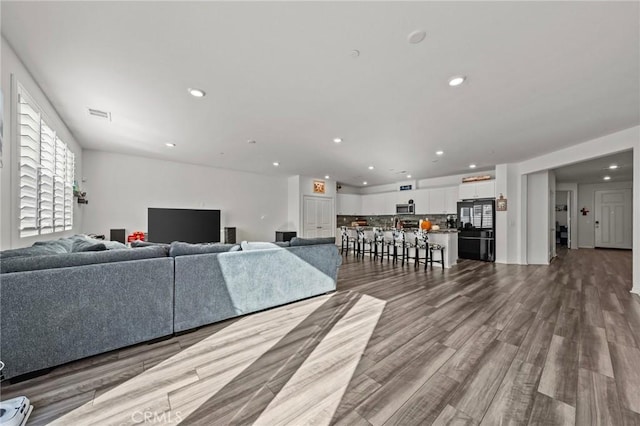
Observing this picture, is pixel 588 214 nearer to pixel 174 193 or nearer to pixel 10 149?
pixel 174 193

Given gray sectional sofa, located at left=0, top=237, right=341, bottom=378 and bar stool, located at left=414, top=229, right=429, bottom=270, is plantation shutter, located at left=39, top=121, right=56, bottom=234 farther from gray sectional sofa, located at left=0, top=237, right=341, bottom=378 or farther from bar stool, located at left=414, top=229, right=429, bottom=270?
bar stool, located at left=414, top=229, right=429, bottom=270

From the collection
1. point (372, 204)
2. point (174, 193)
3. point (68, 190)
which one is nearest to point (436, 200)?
point (372, 204)

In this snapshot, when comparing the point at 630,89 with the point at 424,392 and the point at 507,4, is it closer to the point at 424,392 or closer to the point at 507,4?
the point at 507,4

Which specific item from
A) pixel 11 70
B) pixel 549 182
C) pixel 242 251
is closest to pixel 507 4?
pixel 242 251

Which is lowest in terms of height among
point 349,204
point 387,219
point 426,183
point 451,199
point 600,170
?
point 387,219

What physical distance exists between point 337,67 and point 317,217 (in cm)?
665

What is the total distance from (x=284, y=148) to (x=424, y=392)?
14.9 feet

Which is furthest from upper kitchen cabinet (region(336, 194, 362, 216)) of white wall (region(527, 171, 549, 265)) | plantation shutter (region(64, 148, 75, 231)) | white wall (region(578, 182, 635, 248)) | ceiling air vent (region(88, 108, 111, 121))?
white wall (region(578, 182, 635, 248))

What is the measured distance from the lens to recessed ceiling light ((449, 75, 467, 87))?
8.00 ft

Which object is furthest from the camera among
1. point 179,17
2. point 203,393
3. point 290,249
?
point 290,249

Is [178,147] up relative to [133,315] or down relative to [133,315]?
up

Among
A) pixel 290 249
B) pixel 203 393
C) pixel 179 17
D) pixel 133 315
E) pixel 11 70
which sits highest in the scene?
pixel 179 17

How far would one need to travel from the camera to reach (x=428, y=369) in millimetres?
1810

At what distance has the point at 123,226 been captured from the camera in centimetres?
567
